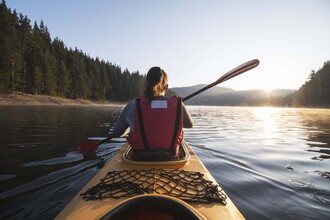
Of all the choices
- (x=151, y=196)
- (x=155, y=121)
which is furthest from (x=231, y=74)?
(x=151, y=196)

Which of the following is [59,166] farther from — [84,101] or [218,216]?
[84,101]

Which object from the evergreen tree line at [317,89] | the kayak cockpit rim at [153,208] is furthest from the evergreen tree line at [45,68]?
the evergreen tree line at [317,89]

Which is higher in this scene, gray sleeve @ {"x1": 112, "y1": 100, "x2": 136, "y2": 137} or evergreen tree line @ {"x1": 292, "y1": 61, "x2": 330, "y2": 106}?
evergreen tree line @ {"x1": 292, "y1": 61, "x2": 330, "y2": 106}

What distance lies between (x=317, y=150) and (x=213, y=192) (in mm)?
7831

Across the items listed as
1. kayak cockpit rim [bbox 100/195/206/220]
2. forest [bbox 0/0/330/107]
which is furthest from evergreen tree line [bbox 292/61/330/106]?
kayak cockpit rim [bbox 100/195/206/220]

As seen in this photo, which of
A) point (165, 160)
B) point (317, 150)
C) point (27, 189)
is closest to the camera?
point (165, 160)

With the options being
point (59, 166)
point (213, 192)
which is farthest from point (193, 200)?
point (59, 166)

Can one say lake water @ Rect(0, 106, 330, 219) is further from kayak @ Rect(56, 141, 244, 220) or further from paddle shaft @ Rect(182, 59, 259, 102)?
paddle shaft @ Rect(182, 59, 259, 102)

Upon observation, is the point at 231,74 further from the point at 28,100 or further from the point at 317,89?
the point at 317,89

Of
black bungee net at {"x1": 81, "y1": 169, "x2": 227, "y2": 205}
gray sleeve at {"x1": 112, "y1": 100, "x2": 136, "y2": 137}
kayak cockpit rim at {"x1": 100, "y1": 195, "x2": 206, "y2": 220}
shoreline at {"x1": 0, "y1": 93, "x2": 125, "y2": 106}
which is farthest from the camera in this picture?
shoreline at {"x1": 0, "y1": 93, "x2": 125, "y2": 106}

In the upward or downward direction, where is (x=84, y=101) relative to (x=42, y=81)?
downward

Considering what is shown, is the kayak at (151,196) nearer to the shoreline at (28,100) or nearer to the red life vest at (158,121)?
the red life vest at (158,121)

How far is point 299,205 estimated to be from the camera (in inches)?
159

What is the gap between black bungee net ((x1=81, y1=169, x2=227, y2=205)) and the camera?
2.66m
